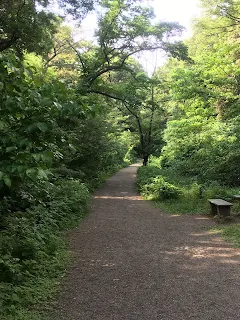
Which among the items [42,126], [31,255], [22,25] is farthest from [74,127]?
[42,126]

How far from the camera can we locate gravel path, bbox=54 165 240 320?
3852 mm

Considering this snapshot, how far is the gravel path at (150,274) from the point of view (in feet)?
12.6

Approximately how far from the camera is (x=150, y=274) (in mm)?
5059

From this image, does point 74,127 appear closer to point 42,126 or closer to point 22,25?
point 22,25

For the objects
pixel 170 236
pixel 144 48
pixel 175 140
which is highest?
pixel 144 48

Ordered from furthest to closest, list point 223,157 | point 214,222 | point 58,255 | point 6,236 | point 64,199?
1. point 223,157
2. point 64,199
3. point 214,222
4. point 58,255
5. point 6,236

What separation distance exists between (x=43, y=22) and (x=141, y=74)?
8.79 meters

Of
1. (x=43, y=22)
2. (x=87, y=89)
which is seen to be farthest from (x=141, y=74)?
(x=43, y=22)

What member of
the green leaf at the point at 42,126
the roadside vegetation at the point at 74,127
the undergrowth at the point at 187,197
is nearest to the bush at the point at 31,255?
the roadside vegetation at the point at 74,127

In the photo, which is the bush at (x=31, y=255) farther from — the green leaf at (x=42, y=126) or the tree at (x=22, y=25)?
the tree at (x=22, y=25)

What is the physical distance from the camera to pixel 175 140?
18141mm

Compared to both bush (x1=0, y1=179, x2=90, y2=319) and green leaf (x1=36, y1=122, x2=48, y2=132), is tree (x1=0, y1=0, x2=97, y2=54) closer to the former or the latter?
bush (x1=0, y1=179, x2=90, y2=319)

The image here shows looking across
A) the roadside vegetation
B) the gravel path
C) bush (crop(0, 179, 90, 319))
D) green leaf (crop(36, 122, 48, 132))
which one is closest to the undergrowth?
the roadside vegetation

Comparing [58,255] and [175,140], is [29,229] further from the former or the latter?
[175,140]
